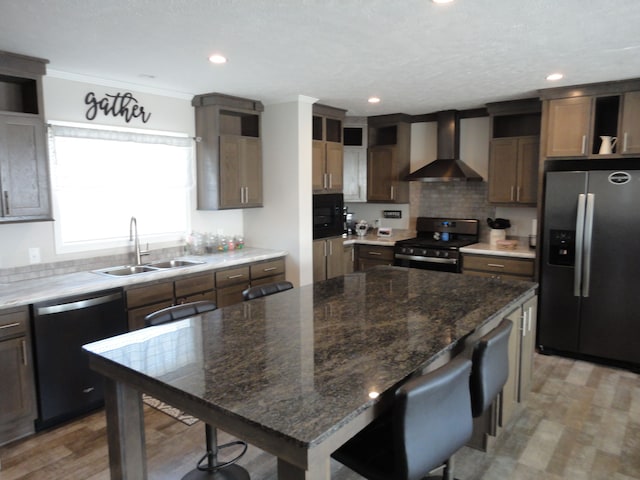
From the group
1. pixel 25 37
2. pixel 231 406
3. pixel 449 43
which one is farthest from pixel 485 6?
pixel 25 37

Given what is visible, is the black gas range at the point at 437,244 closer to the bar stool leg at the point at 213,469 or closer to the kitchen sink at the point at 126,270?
the kitchen sink at the point at 126,270

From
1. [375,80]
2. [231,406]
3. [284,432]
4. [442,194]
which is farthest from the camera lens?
[442,194]

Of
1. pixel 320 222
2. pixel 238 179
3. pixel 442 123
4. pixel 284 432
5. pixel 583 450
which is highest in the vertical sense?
pixel 442 123

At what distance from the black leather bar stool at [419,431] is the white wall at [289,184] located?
10.1 feet

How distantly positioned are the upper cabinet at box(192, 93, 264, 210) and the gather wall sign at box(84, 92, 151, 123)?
1.80 feet

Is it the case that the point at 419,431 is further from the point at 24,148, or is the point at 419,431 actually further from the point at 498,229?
the point at 498,229

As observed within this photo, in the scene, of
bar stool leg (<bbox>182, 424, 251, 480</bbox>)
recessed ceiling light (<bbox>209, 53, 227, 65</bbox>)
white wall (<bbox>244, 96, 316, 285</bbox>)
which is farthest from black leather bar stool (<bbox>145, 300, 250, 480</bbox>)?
white wall (<bbox>244, 96, 316, 285</bbox>)

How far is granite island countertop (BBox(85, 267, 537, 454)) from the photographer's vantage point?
1.44 metres

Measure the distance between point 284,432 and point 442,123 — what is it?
4926 millimetres

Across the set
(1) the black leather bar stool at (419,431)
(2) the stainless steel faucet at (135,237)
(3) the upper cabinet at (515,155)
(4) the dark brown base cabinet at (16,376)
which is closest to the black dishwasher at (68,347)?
(4) the dark brown base cabinet at (16,376)

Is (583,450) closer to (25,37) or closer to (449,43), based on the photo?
(449,43)

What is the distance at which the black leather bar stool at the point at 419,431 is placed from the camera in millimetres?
1551

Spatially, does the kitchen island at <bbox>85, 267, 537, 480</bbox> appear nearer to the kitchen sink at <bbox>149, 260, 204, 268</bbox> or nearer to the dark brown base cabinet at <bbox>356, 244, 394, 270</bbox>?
the kitchen sink at <bbox>149, 260, 204, 268</bbox>

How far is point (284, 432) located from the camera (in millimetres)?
1289
